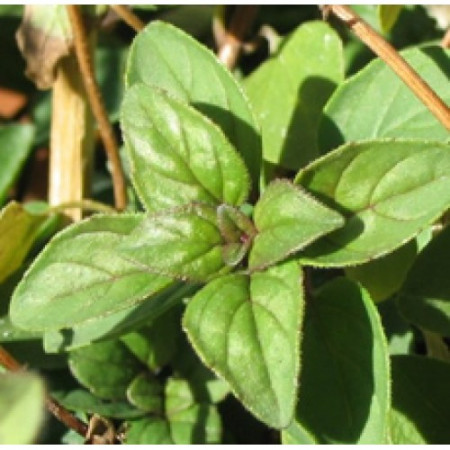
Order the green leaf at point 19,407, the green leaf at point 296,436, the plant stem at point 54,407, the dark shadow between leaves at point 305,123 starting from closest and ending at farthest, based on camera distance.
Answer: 1. the green leaf at point 19,407
2. the green leaf at point 296,436
3. the plant stem at point 54,407
4. the dark shadow between leaves at point 305,123

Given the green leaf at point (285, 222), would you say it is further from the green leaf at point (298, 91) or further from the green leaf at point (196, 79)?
the green leaf at point (298, 91)

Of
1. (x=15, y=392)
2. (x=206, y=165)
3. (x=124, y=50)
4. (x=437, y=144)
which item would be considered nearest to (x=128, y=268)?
(x=206, y=165)

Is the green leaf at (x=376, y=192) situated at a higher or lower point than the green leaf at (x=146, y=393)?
higher

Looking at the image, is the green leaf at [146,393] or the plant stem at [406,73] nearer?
the plant stem at [406,73]

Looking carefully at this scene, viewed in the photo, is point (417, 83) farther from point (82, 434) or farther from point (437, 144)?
point (82, 434)

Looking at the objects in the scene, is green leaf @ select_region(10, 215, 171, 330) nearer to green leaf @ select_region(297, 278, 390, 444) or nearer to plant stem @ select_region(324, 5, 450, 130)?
green leaf @ select_region(297, 278, 390, 444)

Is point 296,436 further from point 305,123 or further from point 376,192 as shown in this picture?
point 305,123

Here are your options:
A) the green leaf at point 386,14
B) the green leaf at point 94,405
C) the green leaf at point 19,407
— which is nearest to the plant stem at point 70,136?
the green leaf at point 94,405

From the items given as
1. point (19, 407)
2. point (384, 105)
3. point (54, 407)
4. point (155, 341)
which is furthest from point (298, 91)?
point (19, 407)
